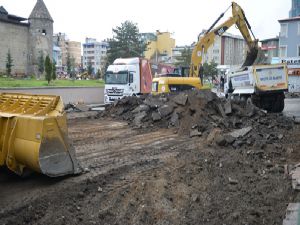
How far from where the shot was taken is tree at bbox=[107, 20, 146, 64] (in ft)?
191

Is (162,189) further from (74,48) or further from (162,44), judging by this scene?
(74,48)

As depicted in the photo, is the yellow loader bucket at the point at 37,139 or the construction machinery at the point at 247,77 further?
the construction machinery at the point at 247,77

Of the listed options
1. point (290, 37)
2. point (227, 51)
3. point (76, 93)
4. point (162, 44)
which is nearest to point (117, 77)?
point (76, 93)

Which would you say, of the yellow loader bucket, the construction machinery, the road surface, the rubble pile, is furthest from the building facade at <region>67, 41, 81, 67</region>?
the yellow loader bucket

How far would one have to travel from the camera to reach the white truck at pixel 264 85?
54.1 ft

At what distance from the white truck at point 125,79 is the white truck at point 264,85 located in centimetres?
704

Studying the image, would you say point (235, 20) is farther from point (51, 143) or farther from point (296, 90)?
point (296, 90)

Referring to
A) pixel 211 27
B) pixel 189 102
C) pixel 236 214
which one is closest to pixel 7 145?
pixel 236 214

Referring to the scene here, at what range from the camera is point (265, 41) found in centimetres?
7338

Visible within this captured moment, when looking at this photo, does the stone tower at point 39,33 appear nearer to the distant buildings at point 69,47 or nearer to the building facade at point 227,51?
the building facade at point 227,51

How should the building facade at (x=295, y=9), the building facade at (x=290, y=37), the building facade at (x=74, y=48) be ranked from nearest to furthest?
1. the building facade at (x=290, y=37)
2. the building facade at (x=295, y=9)
3. the building facade at (x=74, y=48)

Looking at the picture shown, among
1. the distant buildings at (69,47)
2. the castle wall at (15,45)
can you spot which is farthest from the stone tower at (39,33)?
the distant buildings at (69,47)

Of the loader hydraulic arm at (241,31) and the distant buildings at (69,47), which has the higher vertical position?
the distant buildings at (69,47)

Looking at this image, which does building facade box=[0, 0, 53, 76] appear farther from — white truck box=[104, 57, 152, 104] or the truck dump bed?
the truck dump bed
